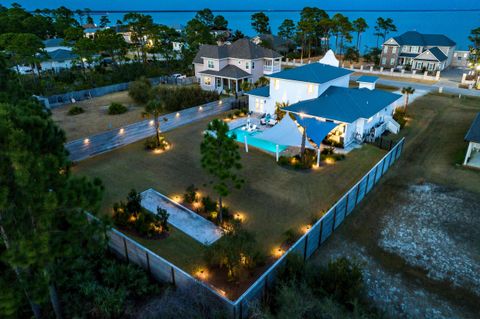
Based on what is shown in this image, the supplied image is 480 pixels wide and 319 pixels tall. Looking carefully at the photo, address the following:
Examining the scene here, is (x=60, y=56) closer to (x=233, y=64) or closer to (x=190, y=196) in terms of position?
(x=233, y=64)

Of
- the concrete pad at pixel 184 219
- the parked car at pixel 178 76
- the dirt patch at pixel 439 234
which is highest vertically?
the parked car at pixel 178 76

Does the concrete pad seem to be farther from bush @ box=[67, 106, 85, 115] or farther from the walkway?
bush @ box=[67, 106, 85, 115]

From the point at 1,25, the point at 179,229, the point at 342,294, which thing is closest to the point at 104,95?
the point at 1,25

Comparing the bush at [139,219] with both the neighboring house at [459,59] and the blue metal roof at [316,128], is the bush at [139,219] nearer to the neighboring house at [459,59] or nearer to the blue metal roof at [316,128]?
the blue metal roof at [316,128]

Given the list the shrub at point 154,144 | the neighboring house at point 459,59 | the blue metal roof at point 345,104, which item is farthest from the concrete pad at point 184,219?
the neighboring house at point 459,59

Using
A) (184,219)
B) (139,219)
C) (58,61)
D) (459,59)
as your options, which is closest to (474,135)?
(184,219)

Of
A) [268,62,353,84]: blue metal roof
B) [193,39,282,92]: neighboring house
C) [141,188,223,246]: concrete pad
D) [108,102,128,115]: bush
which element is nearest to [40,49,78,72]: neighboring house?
[193,39,282,92]: neighboring house

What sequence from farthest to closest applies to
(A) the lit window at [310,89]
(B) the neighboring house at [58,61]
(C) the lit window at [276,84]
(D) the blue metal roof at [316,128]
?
(B) the neighboring house at [58,61], (C) the lit window at [276,84], (A) the lit window at [310,89], (D) the blue metal roof at [316,128]
